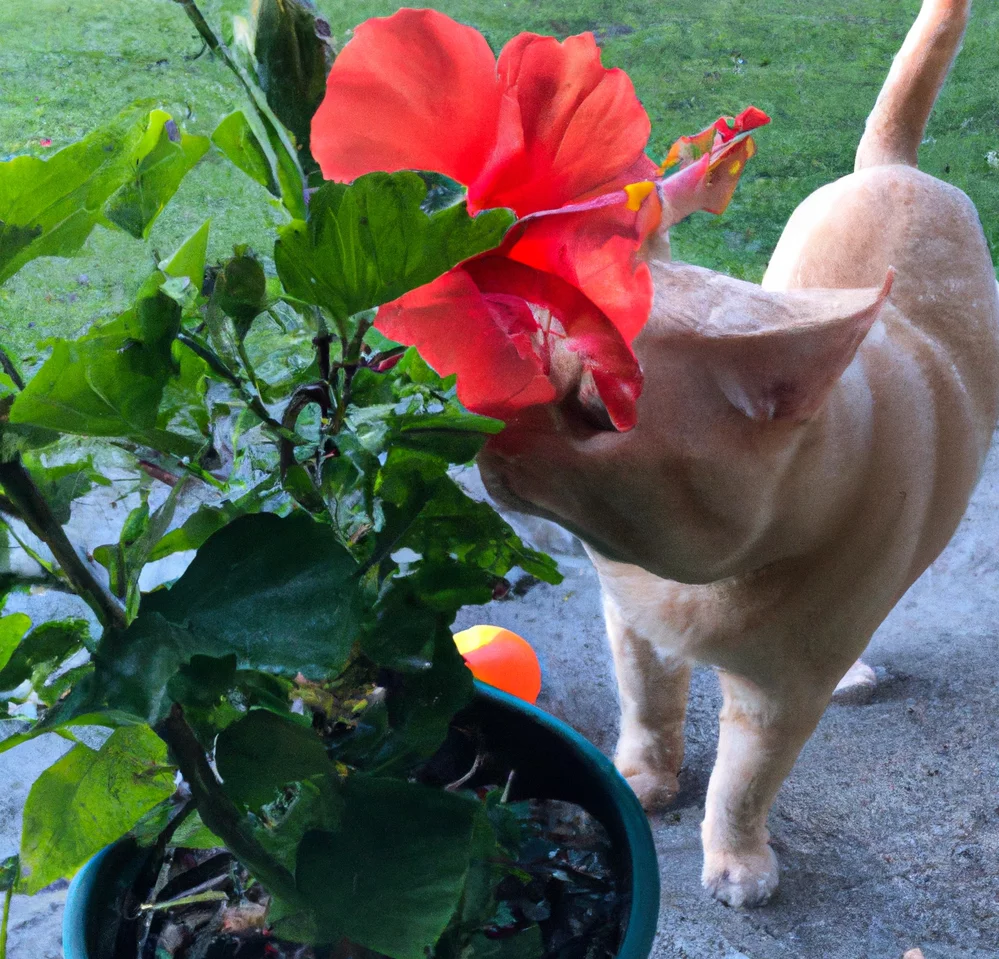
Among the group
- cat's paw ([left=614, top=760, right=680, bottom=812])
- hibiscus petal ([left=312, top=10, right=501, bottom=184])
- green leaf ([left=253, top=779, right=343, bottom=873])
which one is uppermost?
hibiscus petal ([left=312, top=10, right=501, bottom=184])

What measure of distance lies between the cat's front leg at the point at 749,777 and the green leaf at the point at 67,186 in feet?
1.69

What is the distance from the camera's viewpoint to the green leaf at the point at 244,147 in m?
0.37

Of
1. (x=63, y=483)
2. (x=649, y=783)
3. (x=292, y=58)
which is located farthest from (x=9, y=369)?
(x=649, y=783)

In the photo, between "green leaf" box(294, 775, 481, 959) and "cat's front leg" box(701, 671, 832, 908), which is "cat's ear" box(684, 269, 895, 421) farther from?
"cat's front leg" box(701, 671, 832, 908)

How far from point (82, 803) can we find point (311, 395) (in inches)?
7.7

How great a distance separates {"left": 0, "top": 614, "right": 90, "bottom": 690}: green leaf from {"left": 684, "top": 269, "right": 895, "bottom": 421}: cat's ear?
0.26 metres

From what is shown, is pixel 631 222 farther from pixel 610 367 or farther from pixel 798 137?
pixel 798 137

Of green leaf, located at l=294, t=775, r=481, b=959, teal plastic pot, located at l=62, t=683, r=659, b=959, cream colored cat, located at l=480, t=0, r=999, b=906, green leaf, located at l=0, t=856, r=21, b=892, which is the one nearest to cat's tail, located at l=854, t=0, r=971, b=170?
cream colored cat, located at l=480, t=0, r=999, b=906

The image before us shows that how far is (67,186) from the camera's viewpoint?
32 centimetres

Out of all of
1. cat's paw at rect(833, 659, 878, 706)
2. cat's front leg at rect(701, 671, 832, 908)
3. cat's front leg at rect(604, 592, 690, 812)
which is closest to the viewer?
cat's front leg at rect(701, 671, 832, 908)

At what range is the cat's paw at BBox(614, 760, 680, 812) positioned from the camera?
3.00 ft

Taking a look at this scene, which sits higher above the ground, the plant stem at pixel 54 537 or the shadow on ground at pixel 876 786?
the plant stem at pixel 54 537

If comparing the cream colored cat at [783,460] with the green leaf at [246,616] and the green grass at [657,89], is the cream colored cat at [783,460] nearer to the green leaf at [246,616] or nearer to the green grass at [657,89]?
the green leaf at [246,616]

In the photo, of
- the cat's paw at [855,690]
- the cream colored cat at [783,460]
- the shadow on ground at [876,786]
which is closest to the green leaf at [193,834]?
the cream colored cat at [783,460]
